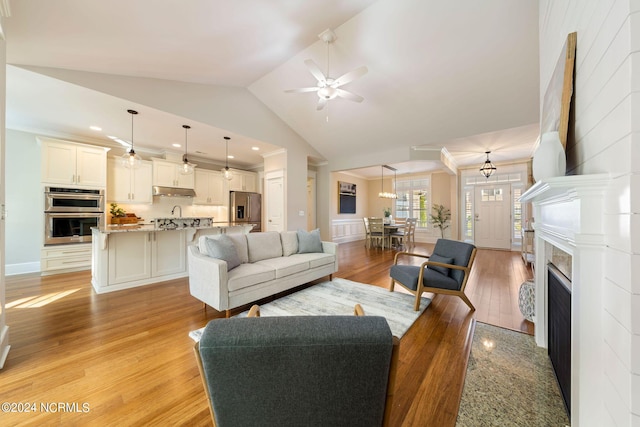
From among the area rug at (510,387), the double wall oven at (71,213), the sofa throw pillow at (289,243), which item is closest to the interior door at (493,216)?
the area rug at (510,387)

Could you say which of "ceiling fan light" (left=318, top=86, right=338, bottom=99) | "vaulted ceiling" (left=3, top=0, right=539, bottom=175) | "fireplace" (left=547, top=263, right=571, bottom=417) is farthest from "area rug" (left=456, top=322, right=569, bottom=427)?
"vaulted ceiling" (left=3, top=0, right=539, bottom=175)

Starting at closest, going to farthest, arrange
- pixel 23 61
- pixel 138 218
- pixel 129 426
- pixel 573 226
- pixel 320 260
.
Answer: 1. pixel 573 226
2. pixel 129 426
3. pixel 23 61
4. pixel 320 260
5. pixel 138 218

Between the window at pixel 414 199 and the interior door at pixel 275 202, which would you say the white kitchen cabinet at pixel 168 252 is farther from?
the window at pixel 414 199

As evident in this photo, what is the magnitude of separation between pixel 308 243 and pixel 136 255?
261 centimetres

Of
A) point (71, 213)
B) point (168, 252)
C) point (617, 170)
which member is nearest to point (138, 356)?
point (168, 252)

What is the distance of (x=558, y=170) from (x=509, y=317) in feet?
6.85

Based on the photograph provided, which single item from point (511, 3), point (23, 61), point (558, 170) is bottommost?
point (558, 170)

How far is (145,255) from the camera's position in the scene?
11.5ft

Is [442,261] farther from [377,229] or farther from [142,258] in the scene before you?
[142,258]

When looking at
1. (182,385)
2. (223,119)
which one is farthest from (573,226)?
(223,119)

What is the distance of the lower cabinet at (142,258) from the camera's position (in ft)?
10.5

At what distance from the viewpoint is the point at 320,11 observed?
2680 mm

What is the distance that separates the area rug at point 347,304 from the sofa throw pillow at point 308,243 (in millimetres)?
572

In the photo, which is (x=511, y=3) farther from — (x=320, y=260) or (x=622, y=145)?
(x=320, y=260)
